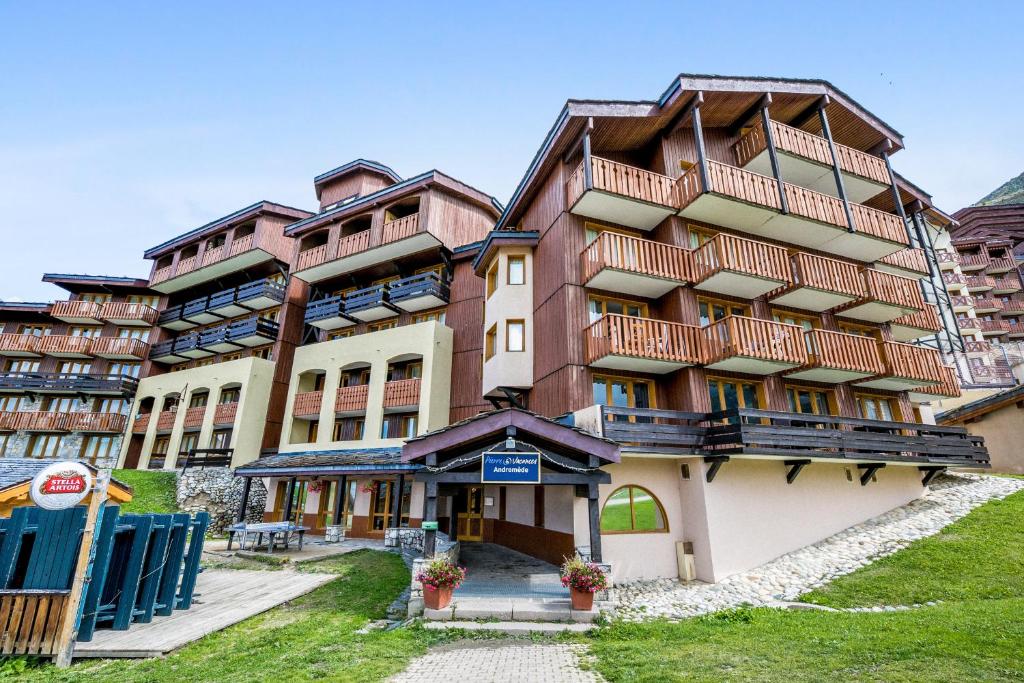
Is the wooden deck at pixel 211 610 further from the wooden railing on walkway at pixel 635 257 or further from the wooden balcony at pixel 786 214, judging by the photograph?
the wooden balcony at pixel 786 214

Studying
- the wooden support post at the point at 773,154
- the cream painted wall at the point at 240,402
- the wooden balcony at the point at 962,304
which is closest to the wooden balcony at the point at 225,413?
the cream painted wall at the point at 240,402

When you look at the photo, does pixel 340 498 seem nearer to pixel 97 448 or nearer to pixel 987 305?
pixel 97 448

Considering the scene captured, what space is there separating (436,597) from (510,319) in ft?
34.8

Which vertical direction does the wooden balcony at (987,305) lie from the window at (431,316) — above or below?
above

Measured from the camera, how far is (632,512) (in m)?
12.7

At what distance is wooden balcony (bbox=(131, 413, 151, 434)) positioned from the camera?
3109 cm

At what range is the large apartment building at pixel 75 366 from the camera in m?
31.8

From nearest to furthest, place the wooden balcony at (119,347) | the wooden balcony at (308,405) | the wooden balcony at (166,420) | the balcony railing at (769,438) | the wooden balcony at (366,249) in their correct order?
the balcony railing at (769,438) < the wooden balcony at (366,249) < the wooden balcony at (308,405) < the wooden balcony at (166,420) < the wooden balcony at (119,347)

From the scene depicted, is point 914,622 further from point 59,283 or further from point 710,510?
point 59,283

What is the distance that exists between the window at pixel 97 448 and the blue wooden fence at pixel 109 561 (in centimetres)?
3060

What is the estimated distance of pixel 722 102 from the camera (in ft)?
55.6

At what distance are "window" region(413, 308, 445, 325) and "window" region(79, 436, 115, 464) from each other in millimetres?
25346

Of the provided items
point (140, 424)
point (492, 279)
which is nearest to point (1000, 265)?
point (492, 279)

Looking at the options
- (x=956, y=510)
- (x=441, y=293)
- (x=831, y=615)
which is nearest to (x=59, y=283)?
(x=441, y=293)
